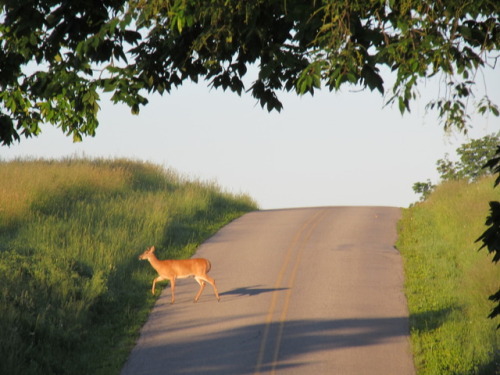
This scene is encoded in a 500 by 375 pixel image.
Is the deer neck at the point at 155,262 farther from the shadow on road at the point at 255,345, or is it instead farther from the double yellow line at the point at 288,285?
the shadow on road at the point at 255,345

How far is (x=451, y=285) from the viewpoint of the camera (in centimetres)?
1980

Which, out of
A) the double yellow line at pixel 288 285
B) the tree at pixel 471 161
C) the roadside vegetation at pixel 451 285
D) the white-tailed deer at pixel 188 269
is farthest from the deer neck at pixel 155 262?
the tree at pixel 471 161

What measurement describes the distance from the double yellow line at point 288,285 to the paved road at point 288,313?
0.03 meters

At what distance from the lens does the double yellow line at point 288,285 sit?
47.5 feet

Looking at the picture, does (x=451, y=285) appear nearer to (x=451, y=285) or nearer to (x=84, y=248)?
(x=451, y=285)

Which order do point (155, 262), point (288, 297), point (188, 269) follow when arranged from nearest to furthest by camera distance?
point (188, 269) → point (288, 297) → point (155, 262)

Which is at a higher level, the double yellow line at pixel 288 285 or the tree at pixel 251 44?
the tree at pixel 251 44

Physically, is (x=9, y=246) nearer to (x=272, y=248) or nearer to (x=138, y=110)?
(x=272, y=248)

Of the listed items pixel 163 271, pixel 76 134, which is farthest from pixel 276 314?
pixel 76 134

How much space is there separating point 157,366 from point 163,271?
15.0 ft

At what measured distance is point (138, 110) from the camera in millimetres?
12195

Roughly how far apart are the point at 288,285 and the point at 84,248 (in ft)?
19.9

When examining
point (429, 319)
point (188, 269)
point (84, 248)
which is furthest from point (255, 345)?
point (84, 248)

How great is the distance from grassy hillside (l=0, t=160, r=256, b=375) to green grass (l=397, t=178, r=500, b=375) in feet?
20.8
